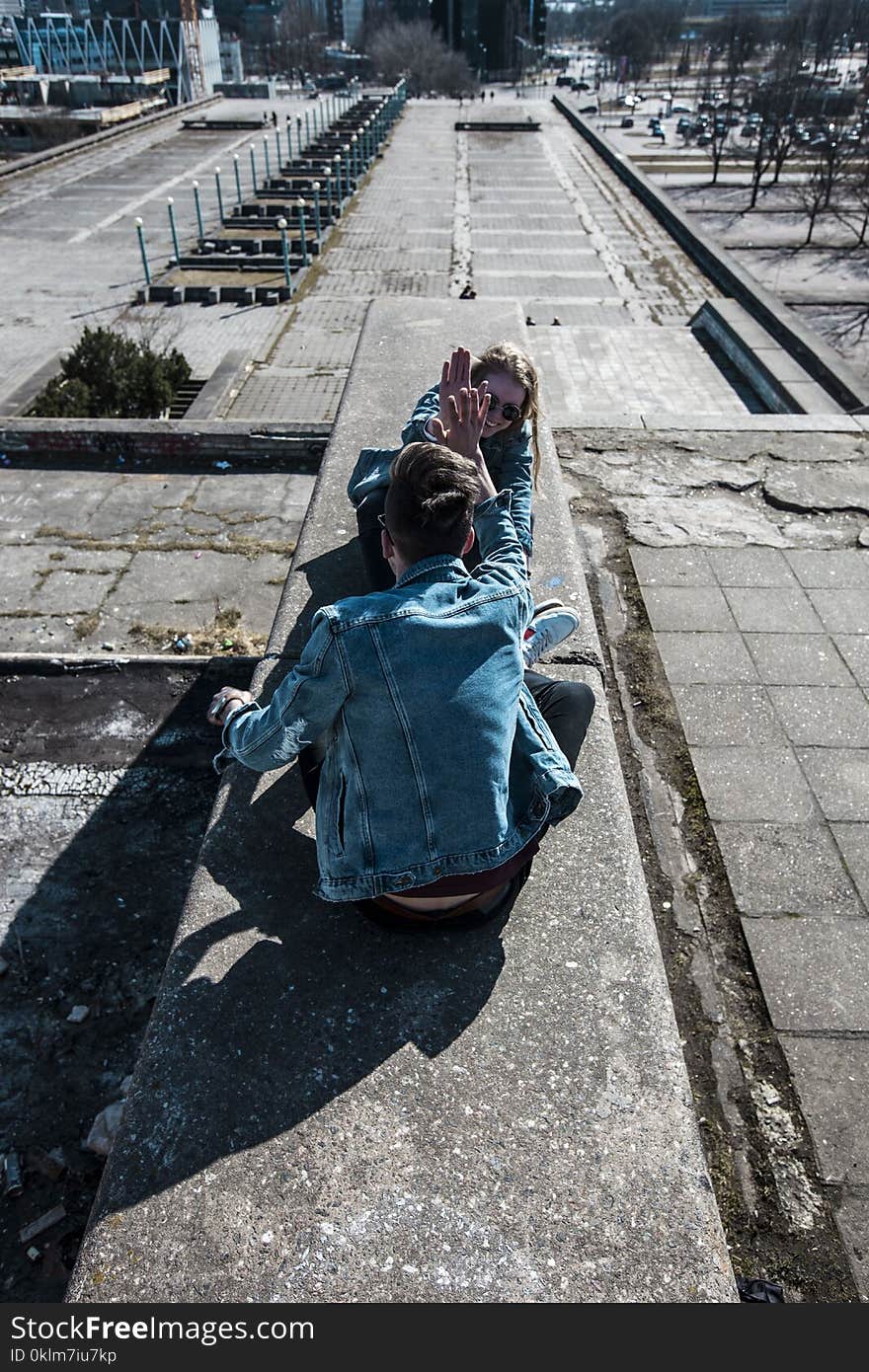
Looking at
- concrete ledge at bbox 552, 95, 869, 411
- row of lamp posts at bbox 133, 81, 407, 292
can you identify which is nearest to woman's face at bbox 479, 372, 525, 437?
concrete ledge at bbox 552, 95, 869, 411

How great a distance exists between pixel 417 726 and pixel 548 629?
128 centimetres

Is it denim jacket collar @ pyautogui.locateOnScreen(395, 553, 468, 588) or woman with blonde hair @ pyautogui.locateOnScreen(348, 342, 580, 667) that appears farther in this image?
woman with blonde hair @ pyautogui.locateOnScreen(348, 342, 580, 667)

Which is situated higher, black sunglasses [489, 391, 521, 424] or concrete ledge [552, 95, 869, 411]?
black sunglasses [489, 391, 521, 424]

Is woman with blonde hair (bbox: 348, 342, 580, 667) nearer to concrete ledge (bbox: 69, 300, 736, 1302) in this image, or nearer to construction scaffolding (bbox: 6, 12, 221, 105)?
concrete ledge (bbox: 69, 300, 736, 1302)

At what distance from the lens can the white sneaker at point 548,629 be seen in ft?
9.87

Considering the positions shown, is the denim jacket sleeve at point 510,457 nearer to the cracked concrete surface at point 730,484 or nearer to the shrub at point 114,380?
the cracked concrete surface at point 730,484

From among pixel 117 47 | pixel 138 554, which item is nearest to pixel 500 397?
pixel 138 554

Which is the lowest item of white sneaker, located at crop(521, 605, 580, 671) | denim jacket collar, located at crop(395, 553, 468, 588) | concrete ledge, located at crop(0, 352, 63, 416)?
concrete ledge, located at crop(0, 352, 63, 416)

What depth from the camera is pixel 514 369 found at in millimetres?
3438

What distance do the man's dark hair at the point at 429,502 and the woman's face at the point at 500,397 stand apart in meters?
1.51

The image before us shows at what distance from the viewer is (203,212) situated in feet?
87.2

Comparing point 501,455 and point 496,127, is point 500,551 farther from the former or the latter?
point 496,127

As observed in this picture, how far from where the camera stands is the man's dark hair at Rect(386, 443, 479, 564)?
1.97 metres

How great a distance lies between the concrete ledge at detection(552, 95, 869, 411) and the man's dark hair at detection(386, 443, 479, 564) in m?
7.96
